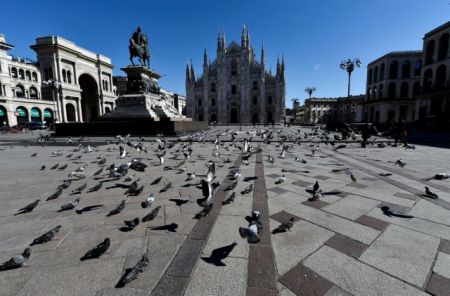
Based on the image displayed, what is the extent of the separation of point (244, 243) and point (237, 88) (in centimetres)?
6877

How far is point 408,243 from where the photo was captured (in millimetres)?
2836

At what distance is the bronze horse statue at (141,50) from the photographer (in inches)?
893

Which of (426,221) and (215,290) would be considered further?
(426,221)

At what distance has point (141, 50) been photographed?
23297 mm

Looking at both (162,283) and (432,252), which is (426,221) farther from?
(162,283)

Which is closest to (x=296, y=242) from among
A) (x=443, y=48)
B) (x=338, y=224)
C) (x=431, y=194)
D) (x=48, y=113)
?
(x=338, y=224)

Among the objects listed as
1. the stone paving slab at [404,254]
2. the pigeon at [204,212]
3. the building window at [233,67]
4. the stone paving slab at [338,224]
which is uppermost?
the building window at [233,67]

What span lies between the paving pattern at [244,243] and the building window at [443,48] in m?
42.3

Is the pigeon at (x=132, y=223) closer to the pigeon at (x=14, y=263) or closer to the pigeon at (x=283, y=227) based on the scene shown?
the pigeon at (x=14, y=263)

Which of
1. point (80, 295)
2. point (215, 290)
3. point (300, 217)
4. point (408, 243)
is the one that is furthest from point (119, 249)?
point (408, 243)

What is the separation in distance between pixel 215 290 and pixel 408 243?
8.62 feet

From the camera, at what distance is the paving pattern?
7.04 ft

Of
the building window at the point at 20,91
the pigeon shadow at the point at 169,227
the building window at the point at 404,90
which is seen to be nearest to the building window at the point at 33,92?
the building window at the point at 20,91

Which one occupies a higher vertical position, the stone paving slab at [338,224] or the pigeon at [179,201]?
the pigeon at [179,201]
